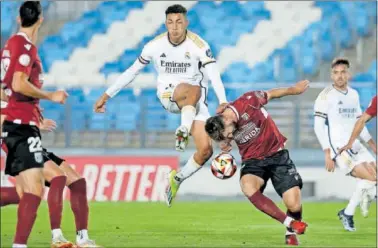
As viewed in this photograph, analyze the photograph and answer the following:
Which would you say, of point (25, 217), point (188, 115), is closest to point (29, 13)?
point (25, 217)

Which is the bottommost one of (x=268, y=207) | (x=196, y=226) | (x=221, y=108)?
(x=196, y=226)

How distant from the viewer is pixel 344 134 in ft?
42.6

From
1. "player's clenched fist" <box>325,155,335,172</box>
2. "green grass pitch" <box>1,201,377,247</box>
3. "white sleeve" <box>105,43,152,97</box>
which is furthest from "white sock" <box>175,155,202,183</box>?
"player's clenched fist" <box>325,155,335,172</box>

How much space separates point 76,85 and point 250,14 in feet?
18.0

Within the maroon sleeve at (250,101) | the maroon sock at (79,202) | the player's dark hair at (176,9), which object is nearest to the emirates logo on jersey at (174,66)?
the player's dark hair at (176,9)

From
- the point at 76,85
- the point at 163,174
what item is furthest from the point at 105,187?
the point at 76,85

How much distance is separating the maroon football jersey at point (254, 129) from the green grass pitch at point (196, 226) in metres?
0.92

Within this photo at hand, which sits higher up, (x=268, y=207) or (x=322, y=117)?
(x=322, y=117)

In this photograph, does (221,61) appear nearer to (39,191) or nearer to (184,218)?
(184,218)

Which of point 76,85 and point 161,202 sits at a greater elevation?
point 76,85

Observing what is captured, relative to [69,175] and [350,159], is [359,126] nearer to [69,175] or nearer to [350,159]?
[350,159]

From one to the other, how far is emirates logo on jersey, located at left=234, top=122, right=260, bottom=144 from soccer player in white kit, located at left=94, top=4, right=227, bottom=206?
3.89 ft

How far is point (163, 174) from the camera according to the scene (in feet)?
58.3

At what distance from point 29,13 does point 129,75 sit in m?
3.27
